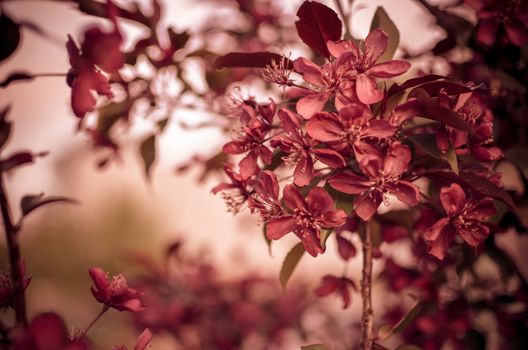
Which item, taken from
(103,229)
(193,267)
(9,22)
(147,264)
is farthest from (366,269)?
(103,229)

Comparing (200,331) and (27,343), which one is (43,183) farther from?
(27,343)

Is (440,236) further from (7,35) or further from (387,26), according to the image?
(7,35)

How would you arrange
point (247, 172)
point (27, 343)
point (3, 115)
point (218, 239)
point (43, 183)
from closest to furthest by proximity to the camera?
point (27, 343) < point (3, 115) < point (247, 172) < point (43, 183) < point (218, 239)

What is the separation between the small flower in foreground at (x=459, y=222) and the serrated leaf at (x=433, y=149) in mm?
55

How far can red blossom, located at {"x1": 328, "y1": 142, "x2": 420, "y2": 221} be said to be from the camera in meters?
0.57

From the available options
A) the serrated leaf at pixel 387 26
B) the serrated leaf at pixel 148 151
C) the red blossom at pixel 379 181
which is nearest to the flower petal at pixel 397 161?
the red blossom at pixel 379 181

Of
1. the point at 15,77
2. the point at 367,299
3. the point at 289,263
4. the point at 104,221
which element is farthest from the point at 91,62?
the point at 104,221

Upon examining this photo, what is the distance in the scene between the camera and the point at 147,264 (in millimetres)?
1547

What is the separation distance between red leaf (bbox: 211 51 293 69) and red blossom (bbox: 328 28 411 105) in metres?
0.11

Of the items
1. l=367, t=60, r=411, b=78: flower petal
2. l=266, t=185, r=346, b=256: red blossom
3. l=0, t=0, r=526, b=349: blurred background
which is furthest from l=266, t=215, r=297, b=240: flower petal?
l=0, t=0, r=526, b=349: blurred background

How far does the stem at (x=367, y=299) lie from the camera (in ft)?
2.34

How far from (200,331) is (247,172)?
1092mm

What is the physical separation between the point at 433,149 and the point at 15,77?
0.55 meters

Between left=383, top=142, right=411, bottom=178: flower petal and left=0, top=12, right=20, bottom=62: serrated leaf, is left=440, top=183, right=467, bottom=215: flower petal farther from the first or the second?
left=0, top=12, right=20, bottom=62: serrated leaf
